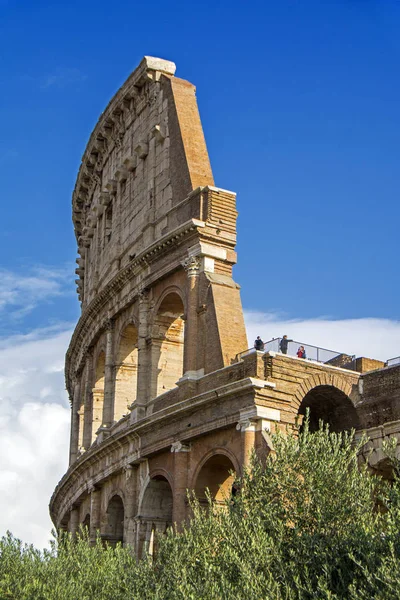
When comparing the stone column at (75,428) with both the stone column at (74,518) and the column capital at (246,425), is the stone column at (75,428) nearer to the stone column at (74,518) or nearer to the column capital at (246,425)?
the stone column at (74,518)

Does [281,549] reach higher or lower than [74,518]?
lower

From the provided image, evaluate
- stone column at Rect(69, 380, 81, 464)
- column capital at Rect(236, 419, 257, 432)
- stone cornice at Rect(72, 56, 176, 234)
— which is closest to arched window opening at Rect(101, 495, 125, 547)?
stone column at Rect(69, 380, 81, 464)

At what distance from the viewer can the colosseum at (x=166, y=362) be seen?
24.2 meters

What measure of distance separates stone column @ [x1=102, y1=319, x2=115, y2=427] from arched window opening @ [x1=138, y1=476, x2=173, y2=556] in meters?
4.62

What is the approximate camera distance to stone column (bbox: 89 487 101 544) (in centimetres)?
3069

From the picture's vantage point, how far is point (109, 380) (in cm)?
3195

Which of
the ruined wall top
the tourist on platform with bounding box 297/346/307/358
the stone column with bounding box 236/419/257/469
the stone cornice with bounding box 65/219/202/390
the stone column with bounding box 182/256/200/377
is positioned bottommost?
the stone column with bounding box 236/419/257/469

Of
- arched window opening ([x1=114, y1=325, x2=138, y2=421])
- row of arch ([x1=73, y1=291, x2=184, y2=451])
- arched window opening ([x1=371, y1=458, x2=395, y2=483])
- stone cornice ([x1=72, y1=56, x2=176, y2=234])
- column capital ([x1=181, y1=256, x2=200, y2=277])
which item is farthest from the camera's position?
stone cornice ([x1=72, y1=56, x2=176, y2=234])

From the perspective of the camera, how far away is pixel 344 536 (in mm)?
16672

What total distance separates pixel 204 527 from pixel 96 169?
21836 millimetres

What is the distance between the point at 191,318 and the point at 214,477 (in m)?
4.07

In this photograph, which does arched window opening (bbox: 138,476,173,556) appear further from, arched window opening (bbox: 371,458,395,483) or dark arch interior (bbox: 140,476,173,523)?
arched window opening (bbox: 371,458,395,483)

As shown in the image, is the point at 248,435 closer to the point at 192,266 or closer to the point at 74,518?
the point at 192,266

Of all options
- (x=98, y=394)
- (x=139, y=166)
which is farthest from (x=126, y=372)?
(x=139, y=166)
